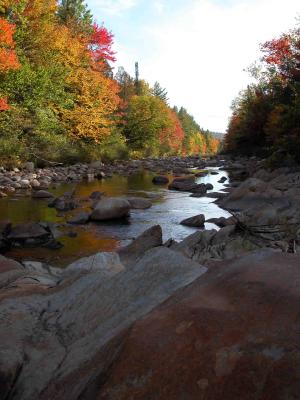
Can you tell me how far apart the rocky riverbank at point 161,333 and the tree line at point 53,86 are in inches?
663

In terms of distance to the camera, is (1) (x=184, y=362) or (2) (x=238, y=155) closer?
(1) (x=184, y=362)

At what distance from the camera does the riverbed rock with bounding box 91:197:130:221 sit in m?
11.2

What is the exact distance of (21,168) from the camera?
20875 millimetres

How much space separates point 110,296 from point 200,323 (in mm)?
1244

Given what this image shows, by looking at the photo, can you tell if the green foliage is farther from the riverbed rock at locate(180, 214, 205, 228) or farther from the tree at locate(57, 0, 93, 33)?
the riverbed rock at locate(180, 214, 205, 228)

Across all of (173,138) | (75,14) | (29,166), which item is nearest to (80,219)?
(29,166)

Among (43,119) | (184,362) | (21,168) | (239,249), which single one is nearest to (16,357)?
(184,362)

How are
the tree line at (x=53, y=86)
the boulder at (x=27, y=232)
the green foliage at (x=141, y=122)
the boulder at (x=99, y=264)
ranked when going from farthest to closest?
the green foliage at (x=141, y=122) → the tree line at (x=53, y=86) → the boulder at (x=27, y=232) → the boulder at (x=99, y=264)

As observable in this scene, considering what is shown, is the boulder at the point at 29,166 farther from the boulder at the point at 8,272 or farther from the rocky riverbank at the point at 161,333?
the rocky riverbank at the point at 161,333

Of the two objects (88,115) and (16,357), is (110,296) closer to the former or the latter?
(16,357)

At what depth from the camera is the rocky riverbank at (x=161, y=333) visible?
175cm

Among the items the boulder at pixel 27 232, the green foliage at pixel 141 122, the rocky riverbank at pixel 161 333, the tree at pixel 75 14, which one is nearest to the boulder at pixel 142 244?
the boulder at pixel 27 232

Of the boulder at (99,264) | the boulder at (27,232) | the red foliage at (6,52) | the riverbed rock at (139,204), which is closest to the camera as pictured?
the boulder at (99,264)

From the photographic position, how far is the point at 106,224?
430 inches
